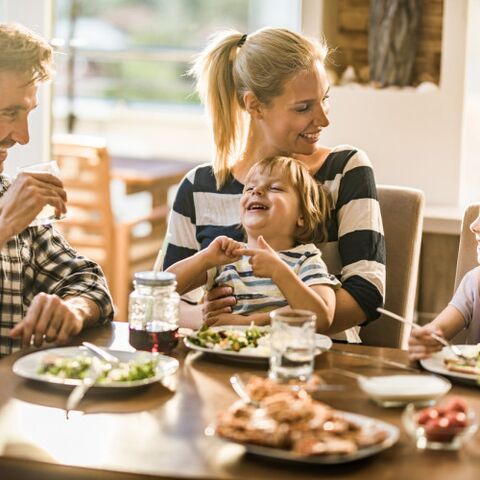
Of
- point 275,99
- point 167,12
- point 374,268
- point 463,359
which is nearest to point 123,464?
point 463,359

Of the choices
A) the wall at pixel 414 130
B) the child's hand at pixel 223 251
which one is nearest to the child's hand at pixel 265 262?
the child's hand at pixel 223 251

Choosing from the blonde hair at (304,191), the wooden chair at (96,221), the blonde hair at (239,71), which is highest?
the blonde hair at (239,71)

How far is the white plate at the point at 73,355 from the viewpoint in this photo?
5.08 ft

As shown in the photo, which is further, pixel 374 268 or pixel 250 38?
pixel 250 38

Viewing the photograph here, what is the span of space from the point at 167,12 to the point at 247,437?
→ 285 inches

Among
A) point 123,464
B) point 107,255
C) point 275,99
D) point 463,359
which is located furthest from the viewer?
point 107,255

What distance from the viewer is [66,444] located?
134 centimetres

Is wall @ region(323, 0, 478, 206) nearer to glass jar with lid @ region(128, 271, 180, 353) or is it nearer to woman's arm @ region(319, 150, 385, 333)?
woman's arm @ region(319, 150, 385, 333)

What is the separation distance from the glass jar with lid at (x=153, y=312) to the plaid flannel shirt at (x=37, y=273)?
272 millimetres

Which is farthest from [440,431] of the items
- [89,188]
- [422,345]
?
[89,188]

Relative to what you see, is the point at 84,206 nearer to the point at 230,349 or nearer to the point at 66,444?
the point at 230,349

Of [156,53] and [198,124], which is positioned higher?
[156,53]

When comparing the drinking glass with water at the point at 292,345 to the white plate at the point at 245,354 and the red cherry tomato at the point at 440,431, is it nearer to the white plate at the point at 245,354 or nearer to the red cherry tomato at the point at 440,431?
the white plate at the point at 245,354

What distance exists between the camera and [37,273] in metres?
2.16
